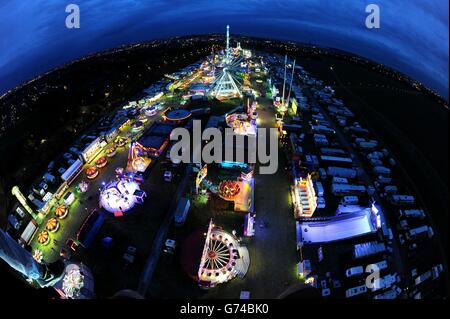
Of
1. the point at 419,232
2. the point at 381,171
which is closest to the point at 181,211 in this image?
the point at 419,232

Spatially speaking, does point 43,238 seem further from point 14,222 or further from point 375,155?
point 375,155

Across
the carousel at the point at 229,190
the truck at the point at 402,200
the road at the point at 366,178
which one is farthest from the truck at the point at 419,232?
the carousel at the point at 229,190

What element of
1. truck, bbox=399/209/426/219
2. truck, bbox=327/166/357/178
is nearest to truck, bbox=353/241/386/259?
truck, bbox=399/209/426/219

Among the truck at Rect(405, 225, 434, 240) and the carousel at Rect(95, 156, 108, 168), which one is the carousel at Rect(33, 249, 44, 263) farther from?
the truck at Rect(405, 225, 434, 240)

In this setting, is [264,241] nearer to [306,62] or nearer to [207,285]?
[207,285]

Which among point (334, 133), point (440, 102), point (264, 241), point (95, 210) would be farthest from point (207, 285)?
point (440, 102)

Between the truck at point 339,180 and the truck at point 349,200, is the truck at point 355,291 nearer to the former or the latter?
Result: the truck at point 349,200
